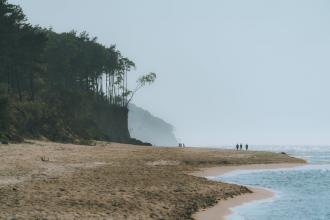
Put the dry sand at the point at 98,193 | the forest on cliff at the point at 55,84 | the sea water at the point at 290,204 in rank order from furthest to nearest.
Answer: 1. the forest on cliff at the point at 55,84
2. the sea water at the point at 290,204
3. the dry sand at the point at 98,193

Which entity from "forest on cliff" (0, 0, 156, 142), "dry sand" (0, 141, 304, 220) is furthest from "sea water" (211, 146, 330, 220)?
"forest on cliff" (0, 0, 156, 142)

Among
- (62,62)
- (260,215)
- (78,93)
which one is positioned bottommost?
(260,215)

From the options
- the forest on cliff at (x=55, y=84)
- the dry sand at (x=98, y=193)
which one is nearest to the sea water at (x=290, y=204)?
the dry sand at (x=98, y=193)

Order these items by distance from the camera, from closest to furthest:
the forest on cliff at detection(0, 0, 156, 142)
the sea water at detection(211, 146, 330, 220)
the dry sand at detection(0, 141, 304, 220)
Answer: the dry sand at detection(0, 141, 304, 220) → the sea water at detection(211, 146, 330, 220) → the forest on cliff at detection(0, 0, 156, 142)

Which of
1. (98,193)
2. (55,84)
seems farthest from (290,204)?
(55,84)

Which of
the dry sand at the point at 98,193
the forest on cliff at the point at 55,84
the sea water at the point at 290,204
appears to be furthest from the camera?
the forest on cliff at the point at 55,84

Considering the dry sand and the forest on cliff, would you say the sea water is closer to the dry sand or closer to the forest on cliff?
the dry sand

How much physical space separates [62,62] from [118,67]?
73.2 feet

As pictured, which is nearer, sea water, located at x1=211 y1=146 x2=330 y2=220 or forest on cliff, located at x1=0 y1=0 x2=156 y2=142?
sea water, located at x1=211 y1=146 x2=330 y2=220

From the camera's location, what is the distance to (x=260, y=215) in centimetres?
2230

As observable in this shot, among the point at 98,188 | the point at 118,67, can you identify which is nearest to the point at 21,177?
the point at 98,188

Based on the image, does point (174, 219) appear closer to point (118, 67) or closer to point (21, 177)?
point (21, 177)

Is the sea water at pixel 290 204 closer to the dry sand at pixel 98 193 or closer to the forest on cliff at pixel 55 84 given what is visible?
the dry sand at pixel 98 193

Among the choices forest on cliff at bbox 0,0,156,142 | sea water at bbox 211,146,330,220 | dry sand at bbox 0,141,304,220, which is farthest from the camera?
forest on cliff at bbox 0,0,156,142
